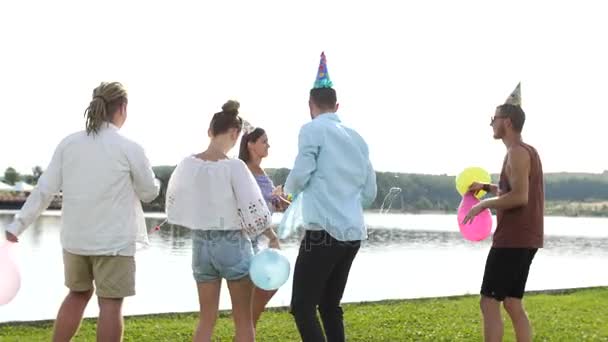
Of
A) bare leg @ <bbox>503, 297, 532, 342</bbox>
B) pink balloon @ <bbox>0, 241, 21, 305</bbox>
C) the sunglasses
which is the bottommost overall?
bare leg @ <bbox>503, 297, 532, 342</bbox>

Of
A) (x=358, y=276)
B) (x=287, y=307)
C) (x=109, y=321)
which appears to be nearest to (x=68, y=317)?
(x=109, y=321)

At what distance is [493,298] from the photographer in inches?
194

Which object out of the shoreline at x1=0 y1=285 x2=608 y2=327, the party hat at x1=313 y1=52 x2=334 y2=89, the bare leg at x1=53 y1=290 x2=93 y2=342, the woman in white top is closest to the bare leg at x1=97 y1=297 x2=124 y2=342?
the bare leg at x1=53 y1=290 x2=93 y2=342

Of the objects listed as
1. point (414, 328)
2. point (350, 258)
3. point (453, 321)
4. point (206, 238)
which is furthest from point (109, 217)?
point (453, 321)

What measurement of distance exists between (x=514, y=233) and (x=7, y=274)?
120 inches

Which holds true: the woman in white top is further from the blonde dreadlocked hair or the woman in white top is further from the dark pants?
the blonde dreadlocked hair

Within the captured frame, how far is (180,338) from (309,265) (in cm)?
198

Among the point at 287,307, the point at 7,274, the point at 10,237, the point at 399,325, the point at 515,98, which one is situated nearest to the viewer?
the point at 10,237

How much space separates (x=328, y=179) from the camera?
439cm

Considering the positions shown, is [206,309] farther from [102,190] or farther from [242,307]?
[102,190]

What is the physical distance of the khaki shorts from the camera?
14.4ft

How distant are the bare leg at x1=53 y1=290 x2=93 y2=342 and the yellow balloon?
108 inches

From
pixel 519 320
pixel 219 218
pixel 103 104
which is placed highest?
pixel 103 104

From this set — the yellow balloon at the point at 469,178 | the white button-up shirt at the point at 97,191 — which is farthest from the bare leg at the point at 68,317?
the yellow balloon at the point at 469,178
